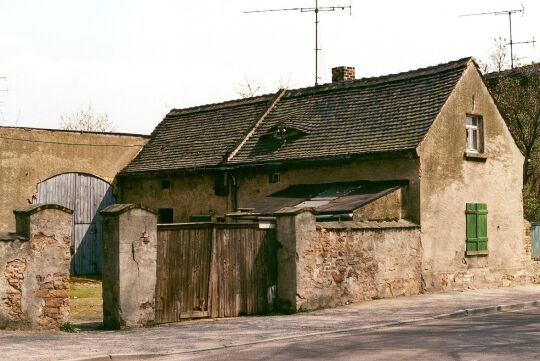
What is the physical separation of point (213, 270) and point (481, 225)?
10498 millimetres

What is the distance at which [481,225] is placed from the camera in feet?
75.7

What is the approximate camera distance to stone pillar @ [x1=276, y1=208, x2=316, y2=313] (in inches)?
661

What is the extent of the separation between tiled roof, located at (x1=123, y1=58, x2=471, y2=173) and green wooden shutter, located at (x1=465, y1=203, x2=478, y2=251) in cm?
301

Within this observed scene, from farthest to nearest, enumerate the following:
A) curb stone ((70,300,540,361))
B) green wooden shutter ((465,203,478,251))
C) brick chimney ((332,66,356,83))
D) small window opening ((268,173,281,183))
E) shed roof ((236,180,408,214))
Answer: brick chimney ((332,66,356,83)) < small window opening ((268,173,281,183)) < green wooden shutter ((465,203,478,251)) < shed roof ((236,180,408,214)) < curb stone ((70,300,540,361))

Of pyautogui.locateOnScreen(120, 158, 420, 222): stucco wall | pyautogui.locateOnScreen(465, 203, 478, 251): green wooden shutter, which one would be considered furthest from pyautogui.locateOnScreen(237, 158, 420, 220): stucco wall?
pyautogui.locateOnScreen(465, 203, 478, 251): green wooden shutter

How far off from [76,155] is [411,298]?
51.3ft

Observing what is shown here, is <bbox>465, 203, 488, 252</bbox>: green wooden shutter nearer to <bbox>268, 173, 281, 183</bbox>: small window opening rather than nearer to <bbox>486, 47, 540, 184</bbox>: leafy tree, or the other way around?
<bbox>268, 173, 281, 183</bbox>: small window opening

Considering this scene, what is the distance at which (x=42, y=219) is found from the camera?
1406cm

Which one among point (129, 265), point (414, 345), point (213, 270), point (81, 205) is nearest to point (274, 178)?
point (81, 205)

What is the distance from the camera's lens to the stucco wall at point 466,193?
2141 cm

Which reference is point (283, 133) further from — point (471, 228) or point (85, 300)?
point (85, 300)

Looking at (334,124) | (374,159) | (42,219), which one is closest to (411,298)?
(374,159)

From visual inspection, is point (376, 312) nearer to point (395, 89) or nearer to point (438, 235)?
point (438, 235)

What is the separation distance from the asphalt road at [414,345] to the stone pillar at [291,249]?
3.16m
